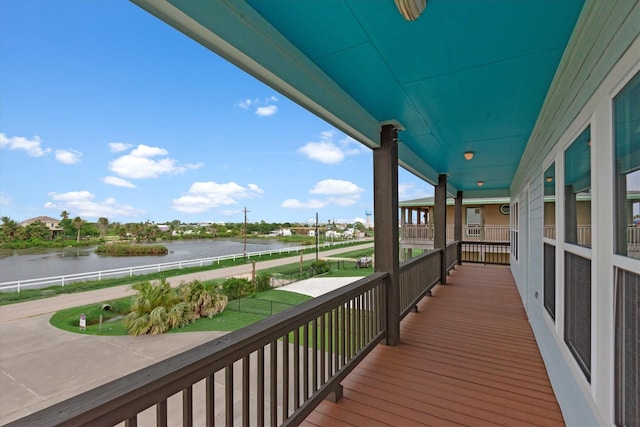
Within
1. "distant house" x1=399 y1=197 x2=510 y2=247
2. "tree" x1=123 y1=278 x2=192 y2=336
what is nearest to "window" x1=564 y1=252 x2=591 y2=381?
"distant house" x1=399 y1=197 x2=510 y2=247

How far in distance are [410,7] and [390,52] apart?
52cm

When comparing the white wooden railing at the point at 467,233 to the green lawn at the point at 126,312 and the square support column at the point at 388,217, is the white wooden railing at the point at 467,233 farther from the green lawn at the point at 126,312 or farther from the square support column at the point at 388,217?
the square support column at the point at 388,217

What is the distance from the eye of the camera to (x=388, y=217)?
3.14 meters

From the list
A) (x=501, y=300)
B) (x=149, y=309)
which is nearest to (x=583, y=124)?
(x=501, y=300)

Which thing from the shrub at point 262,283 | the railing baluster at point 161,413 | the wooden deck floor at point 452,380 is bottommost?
the shrub at point 262,283

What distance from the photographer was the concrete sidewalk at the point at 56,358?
5.97 meters

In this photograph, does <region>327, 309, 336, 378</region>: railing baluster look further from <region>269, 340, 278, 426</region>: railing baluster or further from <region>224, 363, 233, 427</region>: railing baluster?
<region>224, 363, 233, 427</region>: railing baluster

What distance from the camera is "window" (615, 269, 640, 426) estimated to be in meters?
0.93

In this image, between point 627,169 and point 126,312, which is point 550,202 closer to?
point 627,169

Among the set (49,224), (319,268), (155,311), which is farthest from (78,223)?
(319,268)

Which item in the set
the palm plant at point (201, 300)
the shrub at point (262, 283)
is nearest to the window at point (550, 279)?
the palm plant at point (201, 300)

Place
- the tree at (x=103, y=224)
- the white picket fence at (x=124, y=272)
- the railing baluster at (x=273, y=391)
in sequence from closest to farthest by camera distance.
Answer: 1. the railing baluster at (x=273, y=391)
2. the white picket fence at (x=124, y=272)
3. the tree at (x=103, y=224)

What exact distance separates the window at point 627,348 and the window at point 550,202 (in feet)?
4.96

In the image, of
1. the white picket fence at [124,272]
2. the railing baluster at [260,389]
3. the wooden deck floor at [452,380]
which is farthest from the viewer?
the white picket fence at [124,272]
